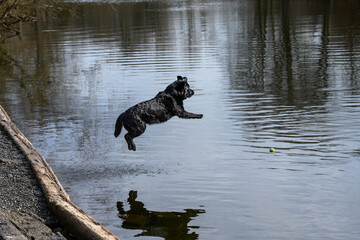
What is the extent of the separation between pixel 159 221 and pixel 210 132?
5.16 meters

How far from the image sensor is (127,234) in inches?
348

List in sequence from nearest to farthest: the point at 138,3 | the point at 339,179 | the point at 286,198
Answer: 1. the point at 286,198
2. the point at 339,179
3. the point at 138,3

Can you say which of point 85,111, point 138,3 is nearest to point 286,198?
point 85,111

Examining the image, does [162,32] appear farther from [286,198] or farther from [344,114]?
[286,198]

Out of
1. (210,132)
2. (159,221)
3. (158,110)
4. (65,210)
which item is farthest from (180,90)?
(210,132)

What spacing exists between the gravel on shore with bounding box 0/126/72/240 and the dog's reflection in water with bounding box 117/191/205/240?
1.52 meters

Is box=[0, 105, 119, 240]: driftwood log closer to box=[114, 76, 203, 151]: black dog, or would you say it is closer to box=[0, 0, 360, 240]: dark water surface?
box=[0, 0, 360, 240]: dark water surface

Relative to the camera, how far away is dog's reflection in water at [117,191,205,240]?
8.83m

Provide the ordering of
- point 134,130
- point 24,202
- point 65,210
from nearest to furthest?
1. point 65,210
2. point 24,202
3. point 134,130

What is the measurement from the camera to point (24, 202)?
8.16 meters

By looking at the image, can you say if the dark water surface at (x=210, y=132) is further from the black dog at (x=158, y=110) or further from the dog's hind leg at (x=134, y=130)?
the black dog at (x=158, y=110)

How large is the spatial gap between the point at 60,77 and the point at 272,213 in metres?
15.9

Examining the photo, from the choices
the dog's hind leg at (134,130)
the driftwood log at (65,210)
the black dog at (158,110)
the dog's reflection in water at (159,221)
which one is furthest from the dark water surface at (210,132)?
the black dog at (158,110)

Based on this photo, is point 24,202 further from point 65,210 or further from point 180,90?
point 180,90
